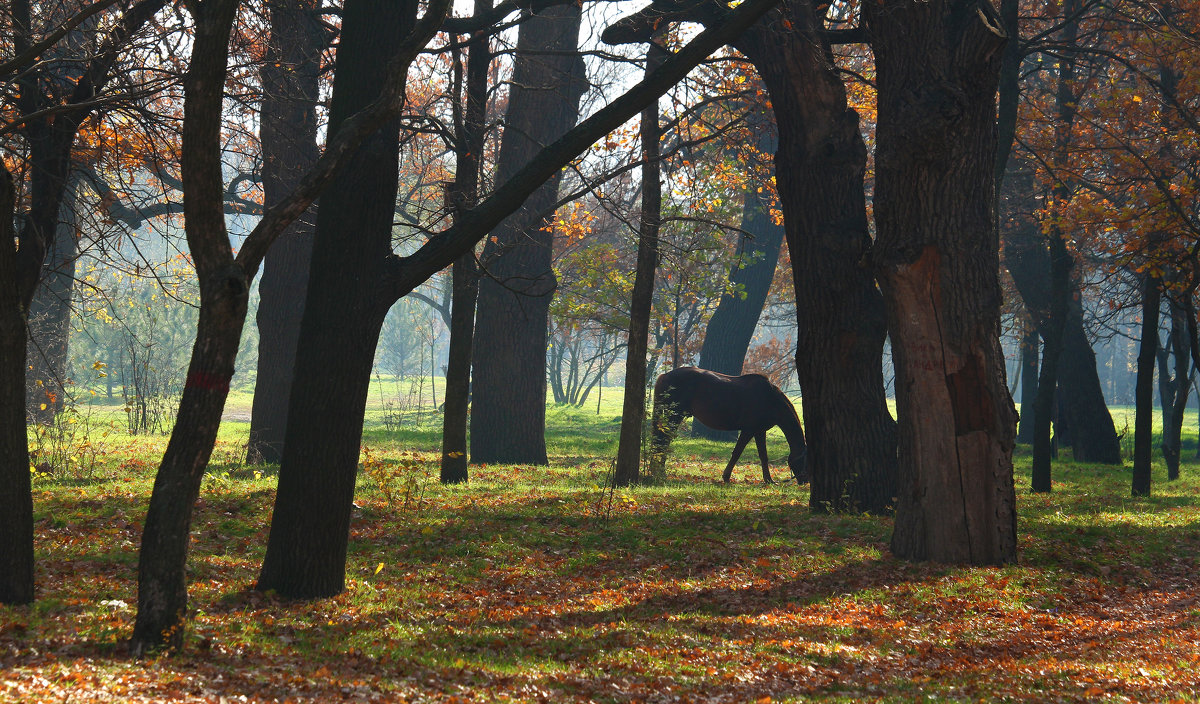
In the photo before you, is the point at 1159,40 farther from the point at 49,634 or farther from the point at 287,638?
the point at 49,634

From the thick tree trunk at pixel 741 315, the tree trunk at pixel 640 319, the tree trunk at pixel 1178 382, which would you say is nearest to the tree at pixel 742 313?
the thick tree trunk at pixel 741 315

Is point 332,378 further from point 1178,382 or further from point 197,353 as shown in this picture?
point 1178,382

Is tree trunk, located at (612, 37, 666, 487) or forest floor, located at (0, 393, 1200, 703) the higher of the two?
tree trunk, located at (612, 37, 666, 487)

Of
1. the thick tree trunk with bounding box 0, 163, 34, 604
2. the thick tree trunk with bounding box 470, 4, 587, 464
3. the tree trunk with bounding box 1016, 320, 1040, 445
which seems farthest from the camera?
the tree trunk with bounding box 1016, 320, 1040, 445

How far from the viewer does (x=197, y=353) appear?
573 centimetres

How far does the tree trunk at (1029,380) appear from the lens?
29531mm

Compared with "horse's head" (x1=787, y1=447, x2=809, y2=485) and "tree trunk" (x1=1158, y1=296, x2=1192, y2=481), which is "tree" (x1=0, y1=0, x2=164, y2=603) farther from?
"tree trunk" (x1=1158, y1=296, x2=1192, y2=481)

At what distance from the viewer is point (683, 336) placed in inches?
1693

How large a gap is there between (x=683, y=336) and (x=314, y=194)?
3718 cm

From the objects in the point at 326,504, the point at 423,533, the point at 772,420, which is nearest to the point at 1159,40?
the point at 772,420

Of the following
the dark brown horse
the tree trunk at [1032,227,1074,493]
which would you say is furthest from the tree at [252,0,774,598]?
the tree trunk at [1032,227,1074,493]

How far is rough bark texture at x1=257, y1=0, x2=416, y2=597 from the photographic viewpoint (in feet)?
24.4

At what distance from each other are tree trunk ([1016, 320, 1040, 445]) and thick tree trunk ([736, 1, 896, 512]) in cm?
1892

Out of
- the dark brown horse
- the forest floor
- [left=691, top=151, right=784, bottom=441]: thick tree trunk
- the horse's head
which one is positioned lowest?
the forest floor
